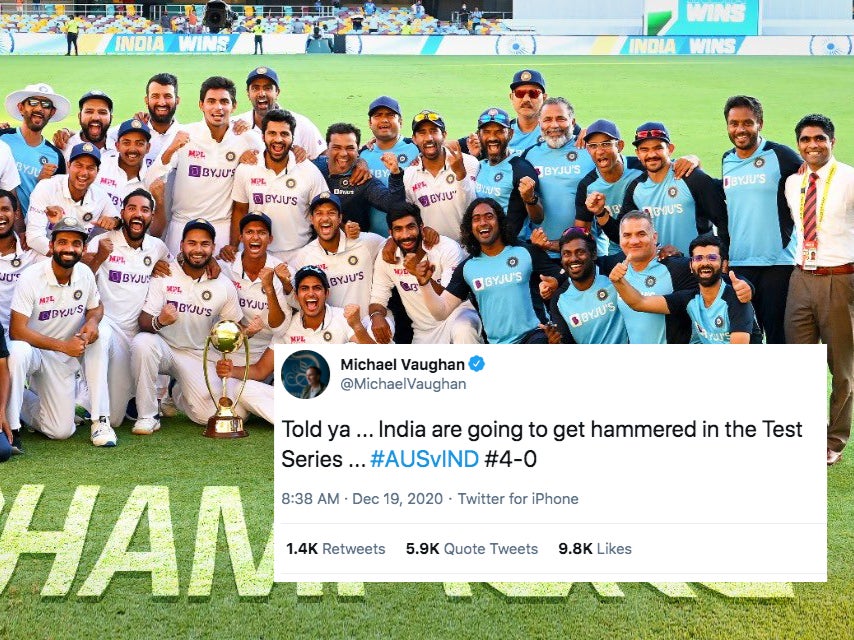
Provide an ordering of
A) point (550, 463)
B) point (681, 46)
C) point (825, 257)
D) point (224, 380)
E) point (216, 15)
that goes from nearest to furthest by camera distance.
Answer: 1. point (550, 463)
2. point (825, 257)
3. point (224, 380)
4. point (216, 15)
5. point (681, 46)

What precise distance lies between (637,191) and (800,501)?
452cm

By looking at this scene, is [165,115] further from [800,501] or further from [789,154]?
[800,501]

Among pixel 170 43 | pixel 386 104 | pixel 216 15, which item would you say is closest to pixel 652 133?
pixel 386 104

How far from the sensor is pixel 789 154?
7.08m

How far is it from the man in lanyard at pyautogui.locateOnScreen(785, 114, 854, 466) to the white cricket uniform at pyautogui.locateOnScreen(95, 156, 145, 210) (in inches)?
174

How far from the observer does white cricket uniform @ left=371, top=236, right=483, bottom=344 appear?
802 cm

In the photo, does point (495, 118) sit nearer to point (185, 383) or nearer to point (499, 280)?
point (499, 280)

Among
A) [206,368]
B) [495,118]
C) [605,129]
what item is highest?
[495,118]

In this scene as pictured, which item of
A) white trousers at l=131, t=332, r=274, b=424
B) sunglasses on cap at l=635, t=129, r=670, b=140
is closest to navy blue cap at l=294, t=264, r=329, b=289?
white trousers at l=131, t=332, r=274, b=424

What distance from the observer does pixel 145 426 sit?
7656 millimetres

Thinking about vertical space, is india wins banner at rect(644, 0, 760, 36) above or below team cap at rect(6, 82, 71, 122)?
above

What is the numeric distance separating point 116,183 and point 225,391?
1.78 meters

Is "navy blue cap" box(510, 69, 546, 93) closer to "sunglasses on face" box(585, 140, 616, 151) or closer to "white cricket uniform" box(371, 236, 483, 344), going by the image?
"sunglasses on face" box(585, 140, 616, 151)

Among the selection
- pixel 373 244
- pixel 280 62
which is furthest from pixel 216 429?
pixel 280 62
